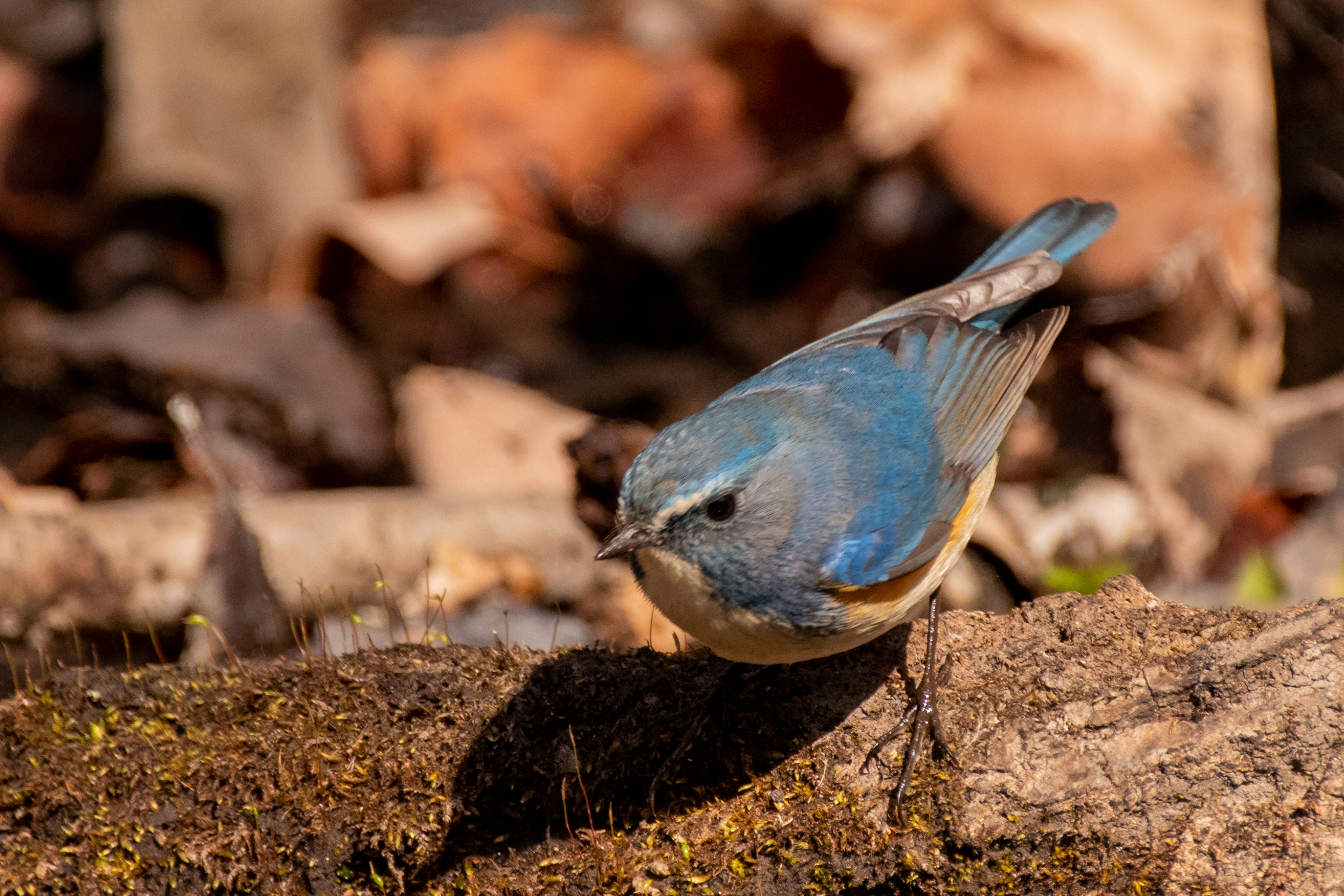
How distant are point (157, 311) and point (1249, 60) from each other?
7.10 m

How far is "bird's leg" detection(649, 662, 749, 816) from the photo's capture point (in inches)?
110

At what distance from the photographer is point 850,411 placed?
9.91 feet

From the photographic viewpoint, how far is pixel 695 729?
9.25 ft

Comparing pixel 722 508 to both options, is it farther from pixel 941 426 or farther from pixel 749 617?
pixel 941 426

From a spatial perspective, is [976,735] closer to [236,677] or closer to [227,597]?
[236,677]

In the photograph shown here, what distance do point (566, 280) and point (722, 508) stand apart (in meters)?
5.86

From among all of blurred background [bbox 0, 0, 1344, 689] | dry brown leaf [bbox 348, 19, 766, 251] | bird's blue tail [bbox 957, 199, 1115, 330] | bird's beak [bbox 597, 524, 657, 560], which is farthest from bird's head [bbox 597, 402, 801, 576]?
dry brown leaf [bbox 348, 19, 766, 251]

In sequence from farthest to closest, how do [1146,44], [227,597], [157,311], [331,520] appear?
1. [1146,44]
2. [157,311]
3. [331,520]
4. [227,597]

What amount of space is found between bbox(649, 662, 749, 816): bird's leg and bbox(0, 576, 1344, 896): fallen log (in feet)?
0.10

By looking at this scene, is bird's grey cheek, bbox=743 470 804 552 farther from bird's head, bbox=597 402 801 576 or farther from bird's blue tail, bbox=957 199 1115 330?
bird's blue tail, bbox=957 199 1115 330

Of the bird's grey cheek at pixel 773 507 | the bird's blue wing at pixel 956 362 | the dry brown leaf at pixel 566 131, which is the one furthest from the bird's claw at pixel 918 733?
the dry brown leaf at pixel 566 131

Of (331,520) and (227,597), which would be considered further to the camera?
(331,520)

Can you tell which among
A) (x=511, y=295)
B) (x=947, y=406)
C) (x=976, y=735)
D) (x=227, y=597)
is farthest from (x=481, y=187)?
(x=976, y=735)

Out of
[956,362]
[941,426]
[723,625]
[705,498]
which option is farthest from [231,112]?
[723,625]
